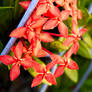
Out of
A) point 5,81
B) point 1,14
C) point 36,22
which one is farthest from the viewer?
point 5,81

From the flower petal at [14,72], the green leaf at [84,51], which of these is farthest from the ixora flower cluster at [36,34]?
the green leaf at [84,51]

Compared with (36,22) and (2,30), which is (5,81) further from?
(36,22)

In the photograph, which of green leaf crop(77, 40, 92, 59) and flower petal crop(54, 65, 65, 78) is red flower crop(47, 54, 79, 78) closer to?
flower petal crop(54, 65, 65, 78)

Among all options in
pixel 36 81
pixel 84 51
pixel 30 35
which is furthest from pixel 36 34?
pixel 84 51

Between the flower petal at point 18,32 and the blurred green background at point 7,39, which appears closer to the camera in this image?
the flower petal at point 18,32

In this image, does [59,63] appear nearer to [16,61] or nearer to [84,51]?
[16,61]

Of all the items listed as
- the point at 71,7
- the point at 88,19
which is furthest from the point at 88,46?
the point at 71,7

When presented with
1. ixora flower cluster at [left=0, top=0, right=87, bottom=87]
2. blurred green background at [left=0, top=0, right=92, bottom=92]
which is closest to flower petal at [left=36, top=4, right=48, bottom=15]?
ixora flower cluster at [left=0, top=0, right=87, bottom=87]

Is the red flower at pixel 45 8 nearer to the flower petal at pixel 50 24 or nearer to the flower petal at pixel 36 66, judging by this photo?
the flower petal at pixel 50 24

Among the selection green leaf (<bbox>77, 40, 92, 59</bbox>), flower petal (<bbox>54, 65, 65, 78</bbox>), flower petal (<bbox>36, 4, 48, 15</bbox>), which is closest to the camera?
flower petal (<bbox>36, 4, 48, 15</bbox>)

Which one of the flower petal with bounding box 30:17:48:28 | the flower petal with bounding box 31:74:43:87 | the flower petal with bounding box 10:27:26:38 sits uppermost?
the flower petal with bounding box 30:17:48:28

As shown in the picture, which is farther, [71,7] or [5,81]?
[5,81]
